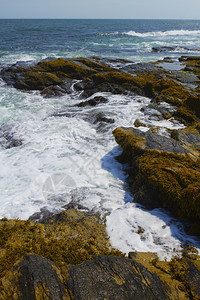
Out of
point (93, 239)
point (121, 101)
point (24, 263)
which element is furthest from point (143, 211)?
point (121, 101)

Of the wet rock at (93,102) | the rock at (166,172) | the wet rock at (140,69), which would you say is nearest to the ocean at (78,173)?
the rock at (166,172)

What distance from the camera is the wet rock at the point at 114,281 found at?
2811 mm

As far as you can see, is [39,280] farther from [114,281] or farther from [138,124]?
[138,124]

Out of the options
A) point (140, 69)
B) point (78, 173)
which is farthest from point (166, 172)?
point (140, 69)

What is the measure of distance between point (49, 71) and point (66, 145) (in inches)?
495

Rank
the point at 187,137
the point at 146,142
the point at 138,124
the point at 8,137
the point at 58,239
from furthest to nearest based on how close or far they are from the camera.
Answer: the point at 138,124 < the point at 8,137 < the point at 187,137 < the point at 146,142 < the point at 58,239

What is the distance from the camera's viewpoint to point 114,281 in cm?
297

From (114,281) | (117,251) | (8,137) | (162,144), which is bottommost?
(8,137)

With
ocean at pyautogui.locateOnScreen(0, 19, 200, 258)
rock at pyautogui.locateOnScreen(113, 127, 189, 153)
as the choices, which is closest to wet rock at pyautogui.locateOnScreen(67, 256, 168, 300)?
ocean at pyautogui.locateOnScreen(0, 19, 200, 258)

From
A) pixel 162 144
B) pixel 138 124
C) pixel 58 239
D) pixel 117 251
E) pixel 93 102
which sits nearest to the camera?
pixel 117 251

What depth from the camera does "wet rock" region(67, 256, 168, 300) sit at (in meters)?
2.81

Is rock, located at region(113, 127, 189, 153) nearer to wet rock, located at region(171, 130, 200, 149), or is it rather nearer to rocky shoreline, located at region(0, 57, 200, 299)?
rocky shoreline, located at region(0, 57, 200, 299)

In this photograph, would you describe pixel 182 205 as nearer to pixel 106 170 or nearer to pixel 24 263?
pixel 106 170

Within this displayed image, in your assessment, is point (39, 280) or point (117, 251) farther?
point (117, 251)
